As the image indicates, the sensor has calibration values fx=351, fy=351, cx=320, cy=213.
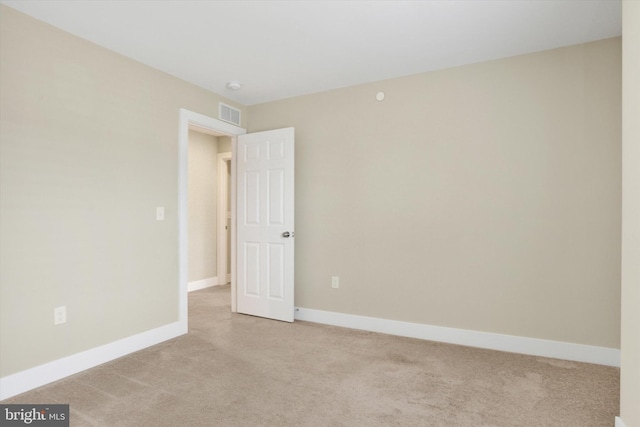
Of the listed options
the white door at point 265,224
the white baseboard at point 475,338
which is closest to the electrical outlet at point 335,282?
the white baseboard at point 475,338

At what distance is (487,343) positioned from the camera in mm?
3070

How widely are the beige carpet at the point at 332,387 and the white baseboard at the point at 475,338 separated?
9 cm

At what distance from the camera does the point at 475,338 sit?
3.12 meters

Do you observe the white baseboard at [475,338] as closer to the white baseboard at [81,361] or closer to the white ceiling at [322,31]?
the white baseboard at [81,361]

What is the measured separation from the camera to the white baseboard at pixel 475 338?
2.73 meters

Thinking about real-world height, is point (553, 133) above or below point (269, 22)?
below

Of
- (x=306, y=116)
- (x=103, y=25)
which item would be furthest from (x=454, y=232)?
(x=103, y=25)

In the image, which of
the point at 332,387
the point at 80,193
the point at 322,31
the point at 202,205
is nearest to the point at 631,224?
the point at 332,387

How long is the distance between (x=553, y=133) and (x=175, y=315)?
3751mm

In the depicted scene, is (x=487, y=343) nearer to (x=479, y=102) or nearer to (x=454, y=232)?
(x=454, y=232)

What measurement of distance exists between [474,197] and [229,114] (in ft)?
9.13

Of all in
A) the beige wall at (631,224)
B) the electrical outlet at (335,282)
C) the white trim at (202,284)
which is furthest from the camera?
the white trim at (202,284)

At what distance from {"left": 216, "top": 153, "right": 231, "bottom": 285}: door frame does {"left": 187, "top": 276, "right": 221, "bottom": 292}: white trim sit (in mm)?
91

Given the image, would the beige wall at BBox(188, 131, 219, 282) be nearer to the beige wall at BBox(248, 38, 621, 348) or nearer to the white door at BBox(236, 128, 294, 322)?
the white door at BBox(236, 128, 294, 322)
